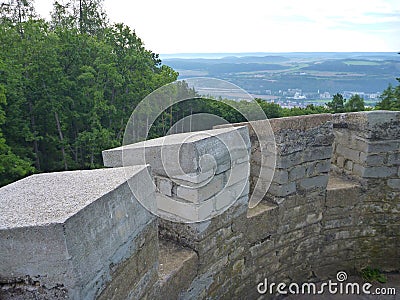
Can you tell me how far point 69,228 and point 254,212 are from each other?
2.27m

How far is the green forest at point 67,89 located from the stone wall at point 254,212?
1087 cm

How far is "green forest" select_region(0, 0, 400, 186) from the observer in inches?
672

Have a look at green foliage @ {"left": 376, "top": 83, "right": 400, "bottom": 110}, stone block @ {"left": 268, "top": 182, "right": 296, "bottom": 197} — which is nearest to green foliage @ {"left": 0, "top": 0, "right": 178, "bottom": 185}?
green foliage @ {"left": 376, "top": 83, "right": 400, "bottom": 110}

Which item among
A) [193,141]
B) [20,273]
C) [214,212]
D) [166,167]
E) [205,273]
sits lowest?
[205,273]

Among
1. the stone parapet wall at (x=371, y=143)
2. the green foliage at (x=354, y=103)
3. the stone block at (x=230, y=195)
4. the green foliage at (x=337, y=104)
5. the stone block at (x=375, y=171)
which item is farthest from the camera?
the green foliage at (x=354, y=103)

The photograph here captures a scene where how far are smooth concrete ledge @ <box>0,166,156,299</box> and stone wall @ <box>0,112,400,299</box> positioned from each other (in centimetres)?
1

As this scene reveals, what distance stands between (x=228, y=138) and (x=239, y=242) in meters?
1.04

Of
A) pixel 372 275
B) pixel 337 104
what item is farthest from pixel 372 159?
pixel 337 104

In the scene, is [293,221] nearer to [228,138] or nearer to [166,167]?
[228,138]

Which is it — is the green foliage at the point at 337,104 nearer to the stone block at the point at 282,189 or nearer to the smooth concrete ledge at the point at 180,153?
the stone block at the point at 282,189

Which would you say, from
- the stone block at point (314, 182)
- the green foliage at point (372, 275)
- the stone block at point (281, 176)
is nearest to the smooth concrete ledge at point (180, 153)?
the stone block at point (281, 176)

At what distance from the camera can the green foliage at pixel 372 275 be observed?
4259 mm

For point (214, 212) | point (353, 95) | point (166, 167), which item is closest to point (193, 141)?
point (166, 167)

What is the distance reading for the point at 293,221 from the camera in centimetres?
388
